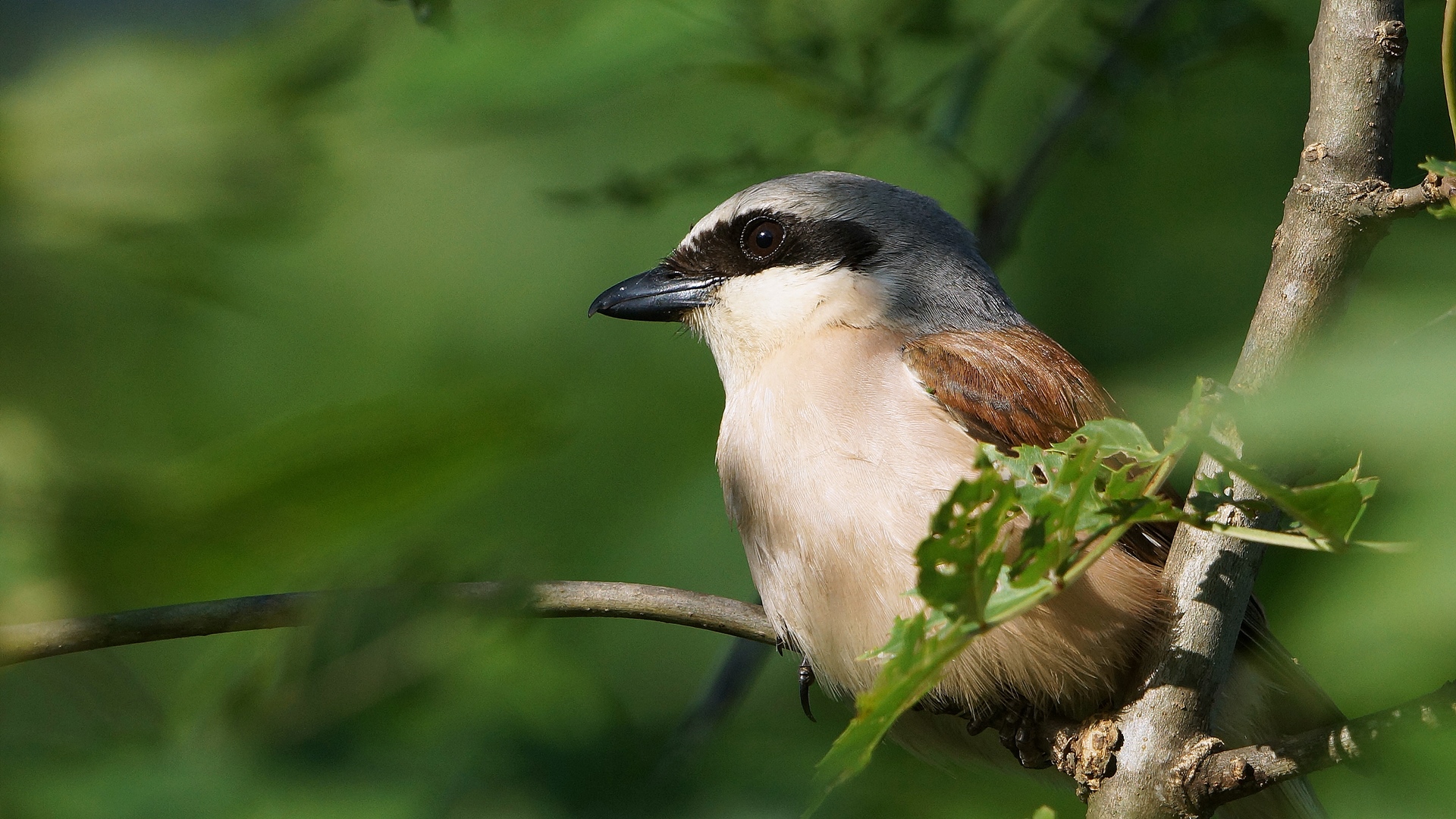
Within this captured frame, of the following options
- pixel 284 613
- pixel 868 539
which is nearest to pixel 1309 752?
pixel 868 539

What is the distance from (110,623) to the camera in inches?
88.6

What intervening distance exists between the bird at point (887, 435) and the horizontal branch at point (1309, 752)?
0.14 m

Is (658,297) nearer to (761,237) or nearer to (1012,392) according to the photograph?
Result: (761,237)

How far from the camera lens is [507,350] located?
556cm

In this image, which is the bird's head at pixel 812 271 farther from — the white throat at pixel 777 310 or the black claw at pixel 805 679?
the black claw at pixel 805 679

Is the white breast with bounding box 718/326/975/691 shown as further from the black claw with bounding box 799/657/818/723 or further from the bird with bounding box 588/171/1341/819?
the black claw with bounding box 799/657/818/723

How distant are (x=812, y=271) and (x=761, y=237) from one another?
21 cm

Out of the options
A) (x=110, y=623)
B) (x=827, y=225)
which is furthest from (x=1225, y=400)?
(x=827, y=225)

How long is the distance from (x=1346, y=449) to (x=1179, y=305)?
434 cm

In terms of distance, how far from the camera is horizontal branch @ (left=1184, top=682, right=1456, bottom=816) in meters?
1.92

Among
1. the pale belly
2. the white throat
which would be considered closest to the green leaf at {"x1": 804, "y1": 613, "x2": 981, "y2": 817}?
the pale belly

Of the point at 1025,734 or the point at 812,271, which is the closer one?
the point at 1025,734

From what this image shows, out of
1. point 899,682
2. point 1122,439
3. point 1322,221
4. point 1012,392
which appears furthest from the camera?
point 1012,392

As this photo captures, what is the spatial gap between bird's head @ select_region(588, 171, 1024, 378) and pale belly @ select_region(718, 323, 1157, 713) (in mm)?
297
